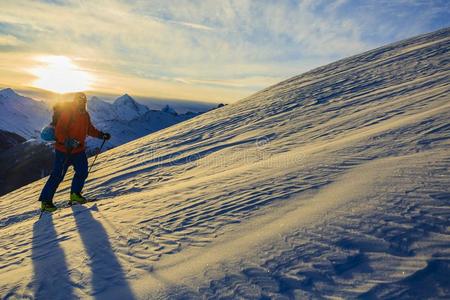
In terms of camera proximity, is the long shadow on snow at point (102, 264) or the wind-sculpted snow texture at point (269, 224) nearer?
the wind-sculpted snow texture at point (269, 224)

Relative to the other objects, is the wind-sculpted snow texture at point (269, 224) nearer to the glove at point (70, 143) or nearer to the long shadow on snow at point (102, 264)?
the long shadow on snow at point (102, 264)

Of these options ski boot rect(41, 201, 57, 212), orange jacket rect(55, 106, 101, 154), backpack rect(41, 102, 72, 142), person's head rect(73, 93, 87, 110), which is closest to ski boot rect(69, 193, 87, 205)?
ski boot rect(41, 201, 57, 212)

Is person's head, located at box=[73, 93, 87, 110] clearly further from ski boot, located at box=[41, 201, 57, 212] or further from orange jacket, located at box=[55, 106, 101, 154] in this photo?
ski boot, located at box=[41, 201, 57, 212]

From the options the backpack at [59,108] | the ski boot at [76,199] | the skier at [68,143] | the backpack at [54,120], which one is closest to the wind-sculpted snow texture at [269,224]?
the ski boot at [76,199]

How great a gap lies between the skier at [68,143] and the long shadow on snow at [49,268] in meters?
1.20

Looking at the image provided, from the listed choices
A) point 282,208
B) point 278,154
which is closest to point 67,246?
point 282,208

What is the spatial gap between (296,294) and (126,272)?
1.49m

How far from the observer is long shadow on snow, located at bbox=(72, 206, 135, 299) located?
9.99 feet

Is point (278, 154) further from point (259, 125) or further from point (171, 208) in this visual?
point (259, 125)

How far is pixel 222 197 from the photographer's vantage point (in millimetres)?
4930

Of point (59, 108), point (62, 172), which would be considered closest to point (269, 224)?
point (62, 172)

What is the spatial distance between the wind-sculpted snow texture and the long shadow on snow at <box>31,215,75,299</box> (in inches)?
0.6

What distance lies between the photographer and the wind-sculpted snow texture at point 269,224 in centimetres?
286

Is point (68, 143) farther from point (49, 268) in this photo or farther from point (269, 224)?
point (269, 224)
